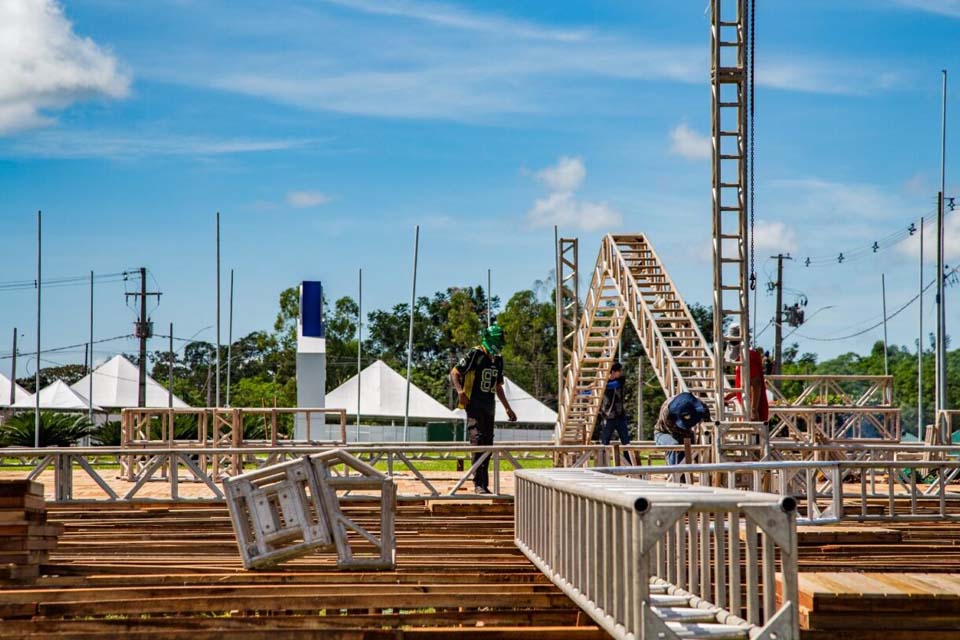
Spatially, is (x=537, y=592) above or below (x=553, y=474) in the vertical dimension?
below

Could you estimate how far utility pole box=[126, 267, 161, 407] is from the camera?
176 ft

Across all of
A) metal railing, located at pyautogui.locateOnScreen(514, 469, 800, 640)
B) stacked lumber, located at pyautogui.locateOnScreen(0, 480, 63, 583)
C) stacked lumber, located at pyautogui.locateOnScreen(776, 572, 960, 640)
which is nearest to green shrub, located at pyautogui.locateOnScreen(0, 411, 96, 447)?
stacked lumber, located at pyautogui.locateOnScreen(0, 480, 63, 583)

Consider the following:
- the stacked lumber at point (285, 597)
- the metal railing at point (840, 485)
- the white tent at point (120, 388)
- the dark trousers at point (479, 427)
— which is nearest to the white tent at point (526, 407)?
the white tent at point (120, 388)

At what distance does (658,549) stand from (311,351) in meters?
19.2

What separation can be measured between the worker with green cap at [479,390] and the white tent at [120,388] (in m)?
40.7

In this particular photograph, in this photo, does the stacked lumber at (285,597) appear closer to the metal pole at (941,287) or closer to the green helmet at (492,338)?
the green helmet at (492,338)

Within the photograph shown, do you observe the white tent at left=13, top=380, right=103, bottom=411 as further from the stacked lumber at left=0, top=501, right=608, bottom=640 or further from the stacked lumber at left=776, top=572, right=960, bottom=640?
the stacked lumber at left=776, top=572, right=960, bottom=640

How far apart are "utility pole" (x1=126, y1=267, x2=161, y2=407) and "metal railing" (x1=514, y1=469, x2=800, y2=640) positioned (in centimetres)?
4437

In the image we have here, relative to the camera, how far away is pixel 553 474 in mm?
11664

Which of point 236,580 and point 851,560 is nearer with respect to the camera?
point 236,580

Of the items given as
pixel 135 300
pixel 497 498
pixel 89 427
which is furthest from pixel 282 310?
pixel 497 498

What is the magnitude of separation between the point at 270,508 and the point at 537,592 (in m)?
2.64

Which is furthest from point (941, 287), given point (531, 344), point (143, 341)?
point (531, 344)

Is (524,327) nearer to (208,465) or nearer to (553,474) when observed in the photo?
→ (208,465)
